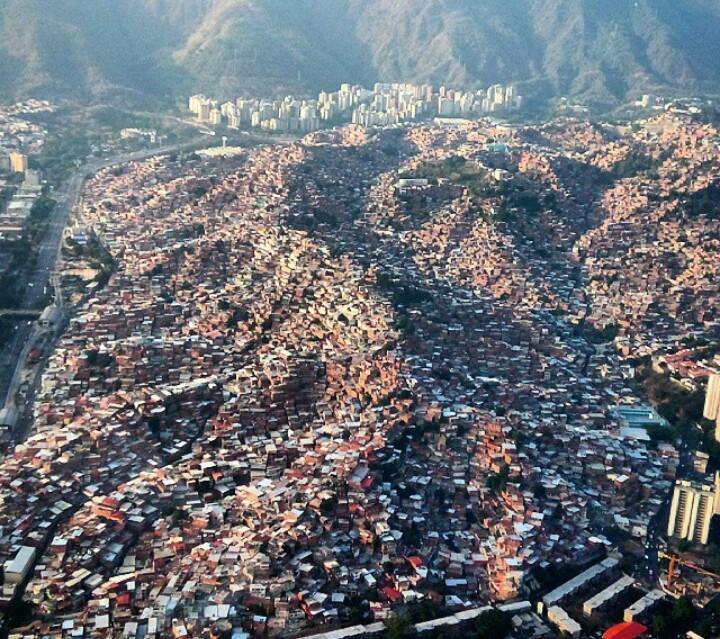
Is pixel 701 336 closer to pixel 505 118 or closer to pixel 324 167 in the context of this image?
pixel 324 167

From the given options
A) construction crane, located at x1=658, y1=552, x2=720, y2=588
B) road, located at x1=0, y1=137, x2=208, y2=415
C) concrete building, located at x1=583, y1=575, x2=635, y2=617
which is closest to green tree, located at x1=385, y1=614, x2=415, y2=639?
concrete building, located at x1=583, y1=575, x2=635, y2=617

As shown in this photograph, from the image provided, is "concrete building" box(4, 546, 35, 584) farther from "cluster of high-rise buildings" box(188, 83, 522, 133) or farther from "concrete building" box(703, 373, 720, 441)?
"cluster of high-rise buildings" box(188, 83, 522, 133)

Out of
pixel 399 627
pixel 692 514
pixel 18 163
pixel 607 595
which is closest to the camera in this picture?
pixel 399 627

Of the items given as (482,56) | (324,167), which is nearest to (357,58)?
(482,56)

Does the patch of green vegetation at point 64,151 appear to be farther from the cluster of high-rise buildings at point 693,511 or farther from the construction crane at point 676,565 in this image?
the construction crane at point 676,565

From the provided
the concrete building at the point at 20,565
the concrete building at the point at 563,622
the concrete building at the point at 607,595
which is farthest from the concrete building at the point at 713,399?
the concrete building at the point at 20,565

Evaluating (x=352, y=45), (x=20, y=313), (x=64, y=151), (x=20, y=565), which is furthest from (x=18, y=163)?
(x=352, y=45)

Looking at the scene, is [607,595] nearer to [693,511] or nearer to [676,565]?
[676,565]
